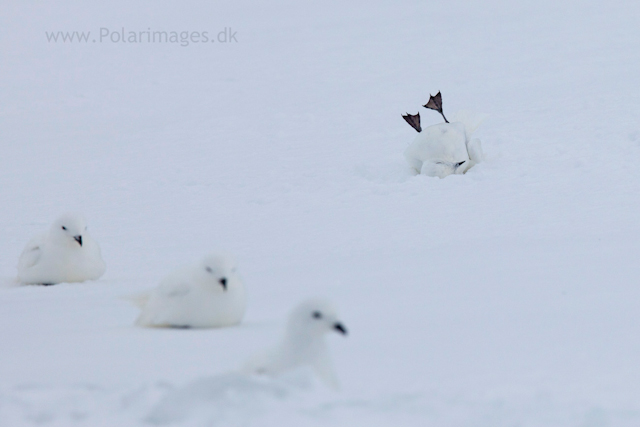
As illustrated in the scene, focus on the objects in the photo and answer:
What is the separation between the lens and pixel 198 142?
8828mm

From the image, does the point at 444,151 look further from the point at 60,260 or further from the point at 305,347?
the point at 305,347

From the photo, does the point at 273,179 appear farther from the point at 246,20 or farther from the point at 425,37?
the point at 246,20

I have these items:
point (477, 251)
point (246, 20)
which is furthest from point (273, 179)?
point (246, 20)

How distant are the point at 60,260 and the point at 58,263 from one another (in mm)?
20

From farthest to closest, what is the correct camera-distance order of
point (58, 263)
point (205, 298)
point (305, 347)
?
point (58, 263), point (205, 298), point (305, 347)

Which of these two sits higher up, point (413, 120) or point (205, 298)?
point (413, 120)

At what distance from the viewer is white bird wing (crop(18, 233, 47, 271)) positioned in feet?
15.2

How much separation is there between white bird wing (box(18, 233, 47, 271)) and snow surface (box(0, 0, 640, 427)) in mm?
156

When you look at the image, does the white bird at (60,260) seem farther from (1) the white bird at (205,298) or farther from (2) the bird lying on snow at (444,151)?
(2) the bird lying on snow at (444,151)

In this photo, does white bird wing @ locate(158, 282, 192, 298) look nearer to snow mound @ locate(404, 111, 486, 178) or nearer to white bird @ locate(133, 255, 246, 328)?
white bird @ locate(133, 255, 246, 328)

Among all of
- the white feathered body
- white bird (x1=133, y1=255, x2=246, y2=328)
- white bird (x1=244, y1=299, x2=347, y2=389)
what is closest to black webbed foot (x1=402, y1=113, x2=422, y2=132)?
the white feathered body

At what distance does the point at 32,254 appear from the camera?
183 inches

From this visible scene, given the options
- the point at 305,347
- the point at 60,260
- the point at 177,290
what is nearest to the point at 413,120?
the point at 60,260

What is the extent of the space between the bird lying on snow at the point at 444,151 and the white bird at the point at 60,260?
10.7ft
